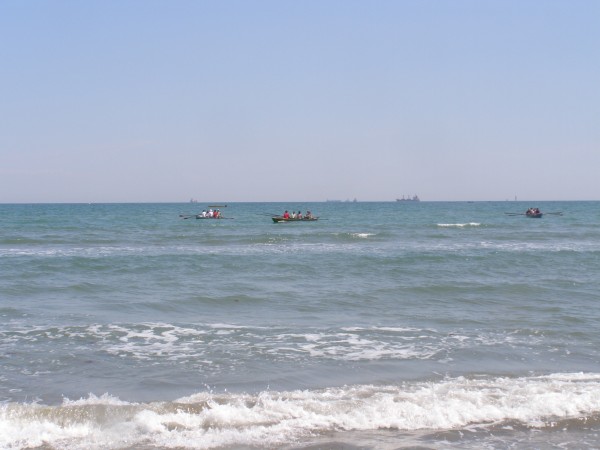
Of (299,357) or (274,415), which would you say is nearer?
(274,415)

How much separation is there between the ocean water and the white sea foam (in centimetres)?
3

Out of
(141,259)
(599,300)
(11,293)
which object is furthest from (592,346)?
(141,259)

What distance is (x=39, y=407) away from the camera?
28.0ft

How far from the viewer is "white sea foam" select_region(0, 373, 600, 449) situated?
7.80 meters

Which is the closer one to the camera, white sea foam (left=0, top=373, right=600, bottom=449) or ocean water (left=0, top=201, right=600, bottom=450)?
white sea foam (left=0, top=373, right=600, bottom=449)

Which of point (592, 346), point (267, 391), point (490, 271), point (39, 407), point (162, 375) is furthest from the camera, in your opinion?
point (490, 271)

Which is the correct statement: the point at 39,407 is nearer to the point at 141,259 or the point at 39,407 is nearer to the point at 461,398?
the point at 461,398

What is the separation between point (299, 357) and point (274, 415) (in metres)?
2.89

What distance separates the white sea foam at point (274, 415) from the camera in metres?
7.80

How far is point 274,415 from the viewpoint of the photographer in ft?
27.6

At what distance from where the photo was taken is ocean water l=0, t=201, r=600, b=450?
804 cm

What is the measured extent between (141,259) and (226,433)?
2093 centimetres

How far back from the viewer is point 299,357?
1128 centimetres

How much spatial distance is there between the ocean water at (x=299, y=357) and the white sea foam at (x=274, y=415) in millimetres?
25
